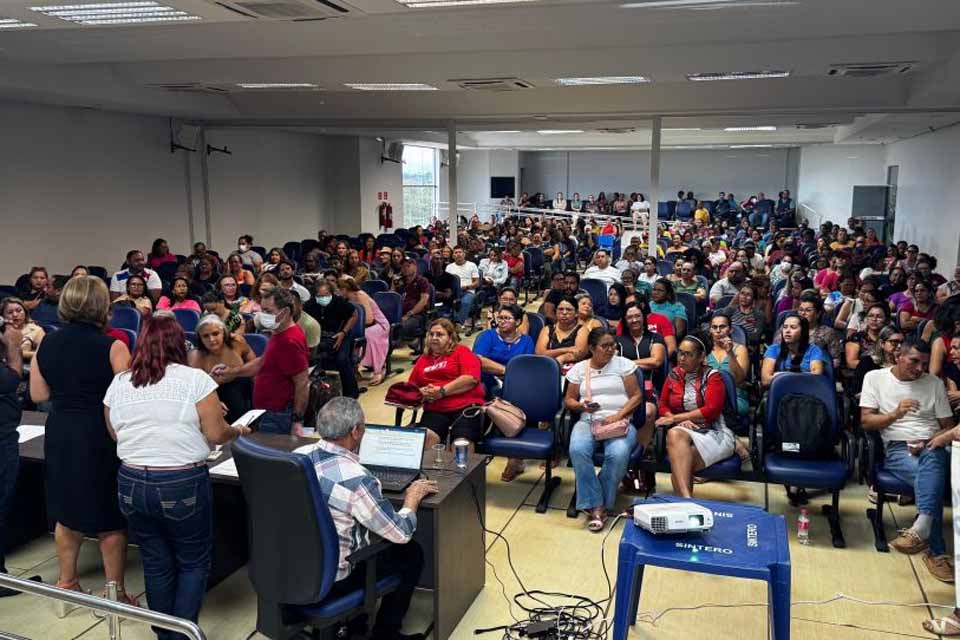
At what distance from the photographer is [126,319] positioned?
742 cm

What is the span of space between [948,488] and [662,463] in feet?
5.34

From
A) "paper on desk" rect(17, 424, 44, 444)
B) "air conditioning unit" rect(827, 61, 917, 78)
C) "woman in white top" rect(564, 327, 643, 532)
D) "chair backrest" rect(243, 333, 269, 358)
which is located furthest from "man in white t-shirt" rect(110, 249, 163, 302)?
"air conditioning unit" rect(827, 61, 917, 78)

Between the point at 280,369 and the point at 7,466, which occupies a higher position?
the point at 280,369

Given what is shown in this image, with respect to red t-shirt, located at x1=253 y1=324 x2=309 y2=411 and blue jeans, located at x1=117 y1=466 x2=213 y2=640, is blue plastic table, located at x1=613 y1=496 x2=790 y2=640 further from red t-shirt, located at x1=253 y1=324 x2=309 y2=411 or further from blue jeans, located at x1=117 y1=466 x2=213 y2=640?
red t-shirt, located at x1=253 y1=324 x2=309 y2=411

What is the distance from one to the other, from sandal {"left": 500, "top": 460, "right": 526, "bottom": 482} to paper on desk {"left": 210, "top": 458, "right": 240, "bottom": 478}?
2.31m

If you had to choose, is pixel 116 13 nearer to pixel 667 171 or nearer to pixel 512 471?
pixel 512 471

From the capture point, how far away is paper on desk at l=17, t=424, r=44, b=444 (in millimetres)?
4488

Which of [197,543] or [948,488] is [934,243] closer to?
[948,488]

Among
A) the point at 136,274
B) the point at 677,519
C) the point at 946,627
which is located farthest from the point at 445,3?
the point at 136,274

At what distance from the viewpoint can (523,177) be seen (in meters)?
31.7

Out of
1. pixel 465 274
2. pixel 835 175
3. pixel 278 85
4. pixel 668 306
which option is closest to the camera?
pixel 668 306

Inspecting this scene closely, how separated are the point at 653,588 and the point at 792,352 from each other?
2536mm

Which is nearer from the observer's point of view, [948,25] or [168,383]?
[168,383]

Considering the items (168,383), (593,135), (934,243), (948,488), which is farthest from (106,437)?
(593,135)
